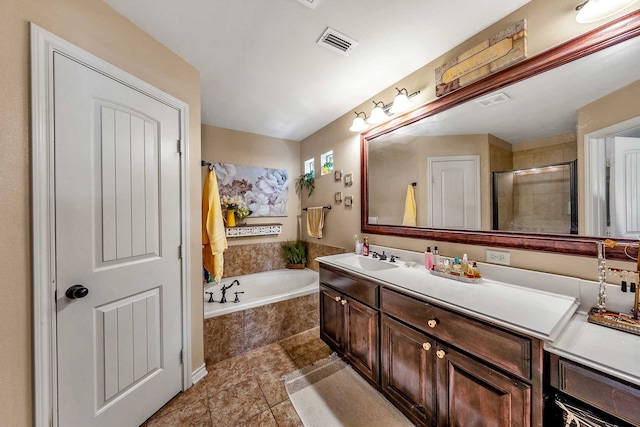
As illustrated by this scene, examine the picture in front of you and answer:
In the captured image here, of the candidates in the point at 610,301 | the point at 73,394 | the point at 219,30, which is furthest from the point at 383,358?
the point at 219,30

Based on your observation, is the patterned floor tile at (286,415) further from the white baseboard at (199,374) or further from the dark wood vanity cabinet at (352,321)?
the white baseboard at (199,374)

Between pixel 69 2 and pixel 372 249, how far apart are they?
2550 mm

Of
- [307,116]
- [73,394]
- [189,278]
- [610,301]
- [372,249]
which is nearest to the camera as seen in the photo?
[610,301]

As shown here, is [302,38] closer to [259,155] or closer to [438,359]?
Answer: [259,155]

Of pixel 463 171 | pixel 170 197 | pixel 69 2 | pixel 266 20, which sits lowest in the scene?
pixel 170 197

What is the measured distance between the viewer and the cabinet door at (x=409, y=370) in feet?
3.84

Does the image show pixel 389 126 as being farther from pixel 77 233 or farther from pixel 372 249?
pixel 77 233

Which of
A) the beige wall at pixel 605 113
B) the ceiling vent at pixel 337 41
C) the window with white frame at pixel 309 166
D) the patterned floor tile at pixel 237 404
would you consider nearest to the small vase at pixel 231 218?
the window with white frame at pixel 309 166

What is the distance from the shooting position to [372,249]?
2.22 m

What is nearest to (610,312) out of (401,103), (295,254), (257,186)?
(401,103)

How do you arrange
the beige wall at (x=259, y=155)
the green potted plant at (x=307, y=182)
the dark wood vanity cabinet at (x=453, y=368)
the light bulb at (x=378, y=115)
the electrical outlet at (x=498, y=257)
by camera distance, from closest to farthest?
the dark wood vanity cabinet at (x=453, y=368) → the electrical outlet at (x=498, y=257) → the light bulb at (x=378, y=115) → the beige wall at (x=259, y=155) → the green potted plant at (x=307, y=182)

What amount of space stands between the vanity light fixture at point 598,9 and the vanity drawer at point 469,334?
148 centimetres

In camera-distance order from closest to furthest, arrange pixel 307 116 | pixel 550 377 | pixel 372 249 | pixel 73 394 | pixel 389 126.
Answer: pixel 550 377 < pixel 73 394 < pixel 389 126 < pixel 372 249 < pixel 307 116

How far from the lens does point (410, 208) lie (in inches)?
75.8
